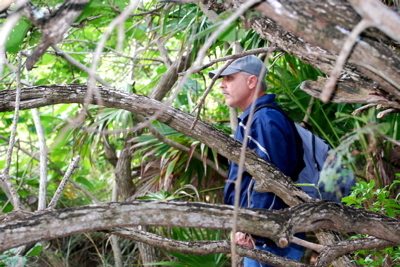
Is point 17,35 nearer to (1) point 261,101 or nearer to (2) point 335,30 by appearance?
(1) point 261,101

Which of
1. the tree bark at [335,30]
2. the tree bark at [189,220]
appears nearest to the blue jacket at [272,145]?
the tree bark at [189,220]

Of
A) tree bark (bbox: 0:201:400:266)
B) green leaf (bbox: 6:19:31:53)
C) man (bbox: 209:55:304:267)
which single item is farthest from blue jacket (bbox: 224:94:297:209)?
green leaf (bbox: 6:19:31:53)

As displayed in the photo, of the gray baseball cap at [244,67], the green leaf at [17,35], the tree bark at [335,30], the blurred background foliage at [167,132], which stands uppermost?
the tree bark at [335,30]

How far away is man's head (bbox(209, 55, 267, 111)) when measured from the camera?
99.6 inches

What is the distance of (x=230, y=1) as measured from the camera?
1825 mm

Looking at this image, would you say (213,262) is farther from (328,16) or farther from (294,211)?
(328,16)

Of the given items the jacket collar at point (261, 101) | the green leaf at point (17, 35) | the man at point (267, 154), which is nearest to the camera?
the green leaf at point (17, 35)

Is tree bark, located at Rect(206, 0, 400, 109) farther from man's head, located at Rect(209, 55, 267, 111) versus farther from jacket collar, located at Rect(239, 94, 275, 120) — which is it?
man's head, located at Rect(209, 55, 267, 111)

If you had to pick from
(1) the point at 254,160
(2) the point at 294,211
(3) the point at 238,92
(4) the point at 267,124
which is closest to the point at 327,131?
(3) the point at 238,92

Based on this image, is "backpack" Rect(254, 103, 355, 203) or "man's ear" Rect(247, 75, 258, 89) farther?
"man's ear" Rect(247, 75, 258, 89)

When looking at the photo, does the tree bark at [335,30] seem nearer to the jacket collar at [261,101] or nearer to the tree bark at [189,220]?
Result: the tree bark at [189,220]

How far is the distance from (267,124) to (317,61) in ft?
2.17

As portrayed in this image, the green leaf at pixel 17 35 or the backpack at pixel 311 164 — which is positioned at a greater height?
the green leaf at pixel 17 35

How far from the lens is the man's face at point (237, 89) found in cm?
255
